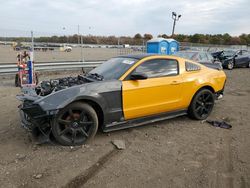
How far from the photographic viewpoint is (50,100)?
3822 mm

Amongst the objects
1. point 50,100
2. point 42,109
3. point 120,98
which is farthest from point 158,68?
point 42,109

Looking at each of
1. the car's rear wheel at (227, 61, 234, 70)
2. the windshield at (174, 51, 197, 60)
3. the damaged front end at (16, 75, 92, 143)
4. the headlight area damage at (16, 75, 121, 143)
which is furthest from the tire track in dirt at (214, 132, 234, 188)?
the car's rear wheel at (227, 61, 234, 70)

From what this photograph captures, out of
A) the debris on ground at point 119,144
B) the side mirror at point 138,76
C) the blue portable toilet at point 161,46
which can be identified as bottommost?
the debris on ground at point 119,144

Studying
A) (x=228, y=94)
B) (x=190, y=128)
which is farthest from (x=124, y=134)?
(x=228, y=94)

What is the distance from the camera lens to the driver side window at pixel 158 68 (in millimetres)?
4727

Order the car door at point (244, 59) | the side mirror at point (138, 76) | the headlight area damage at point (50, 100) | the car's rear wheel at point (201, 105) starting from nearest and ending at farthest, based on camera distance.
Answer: the headlight area damage at point (50, 100), the side mirror at point (138, 76), the car's rear wheel at point (201, 105), the car door at point (244, 59)

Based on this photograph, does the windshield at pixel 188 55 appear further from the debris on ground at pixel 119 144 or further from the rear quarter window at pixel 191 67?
the debris on ground at pixel 119 144

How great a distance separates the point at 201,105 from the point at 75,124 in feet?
9.95

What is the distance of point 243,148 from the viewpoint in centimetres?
418

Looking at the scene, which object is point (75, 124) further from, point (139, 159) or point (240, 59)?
point (240, 59)

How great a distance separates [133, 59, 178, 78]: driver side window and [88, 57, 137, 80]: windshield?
9.1 inches

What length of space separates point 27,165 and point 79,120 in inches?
41.2

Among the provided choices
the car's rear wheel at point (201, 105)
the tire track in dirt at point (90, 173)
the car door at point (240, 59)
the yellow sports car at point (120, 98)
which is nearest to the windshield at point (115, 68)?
the yellow sports car at point (120, 98)

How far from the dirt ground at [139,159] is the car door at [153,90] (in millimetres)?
484
